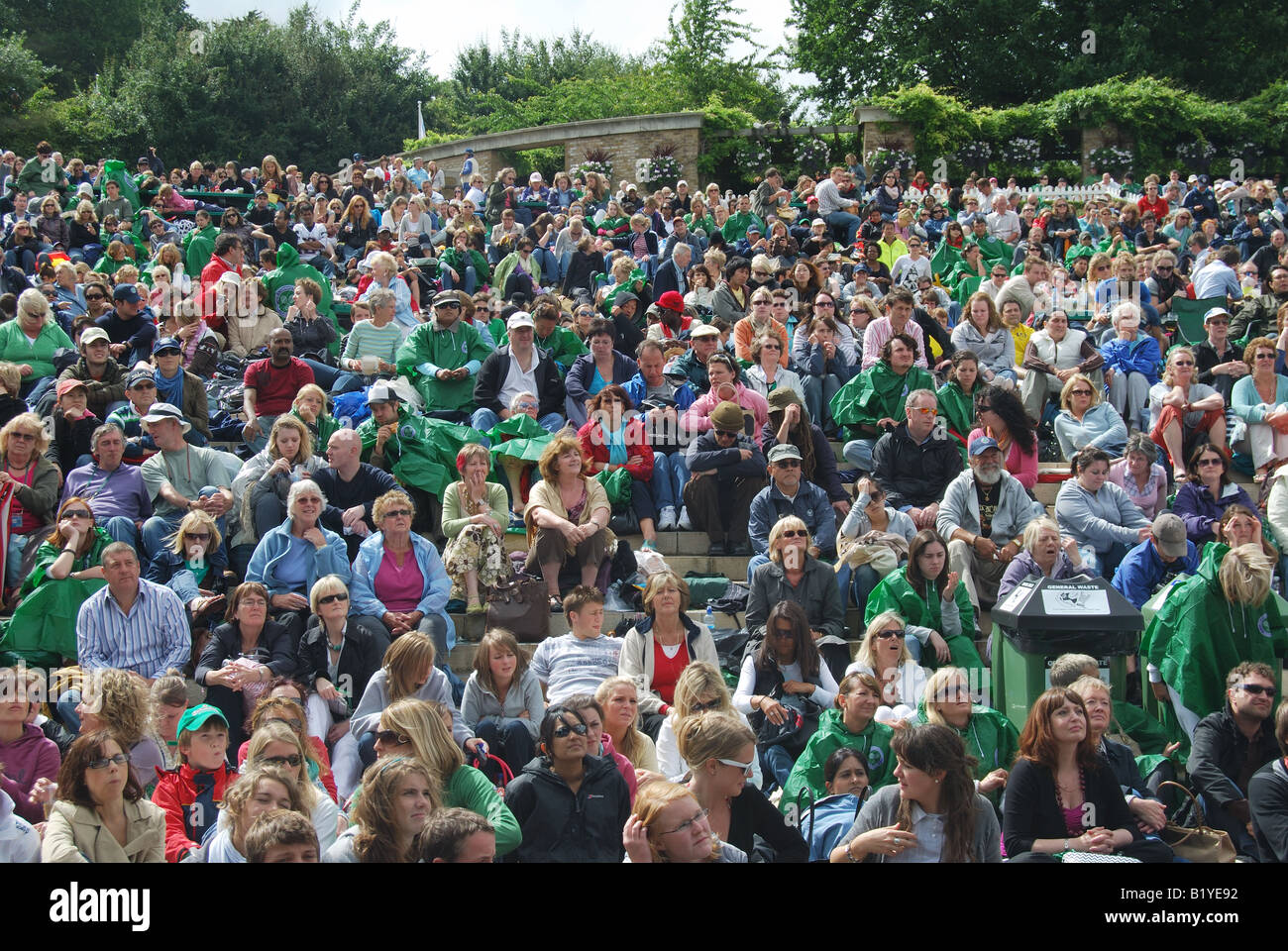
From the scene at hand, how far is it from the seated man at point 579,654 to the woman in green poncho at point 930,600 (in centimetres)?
142

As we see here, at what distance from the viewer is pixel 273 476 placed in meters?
8.06

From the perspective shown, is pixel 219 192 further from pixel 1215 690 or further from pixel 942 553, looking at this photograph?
pixel 1215 690

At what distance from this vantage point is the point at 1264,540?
7891 millimetres

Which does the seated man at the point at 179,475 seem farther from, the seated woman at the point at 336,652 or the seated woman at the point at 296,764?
the seated woman at the point at 296,764

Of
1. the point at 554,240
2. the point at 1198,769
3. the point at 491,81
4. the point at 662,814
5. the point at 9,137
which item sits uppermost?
the point at 491,81

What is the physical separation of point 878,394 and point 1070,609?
3631mm

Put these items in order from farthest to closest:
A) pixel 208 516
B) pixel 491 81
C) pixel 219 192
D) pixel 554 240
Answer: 1. pixel 491 81
2. pixel 219 192
3. pixel 554 240
4. pixel 208 516

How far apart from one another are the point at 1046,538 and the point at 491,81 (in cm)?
3873

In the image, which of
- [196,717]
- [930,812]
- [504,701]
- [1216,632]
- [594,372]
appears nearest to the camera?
[930,812]

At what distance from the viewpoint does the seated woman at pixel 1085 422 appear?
9.27 m

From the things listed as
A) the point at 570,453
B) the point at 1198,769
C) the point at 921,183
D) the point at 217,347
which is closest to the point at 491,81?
the point at 921,183

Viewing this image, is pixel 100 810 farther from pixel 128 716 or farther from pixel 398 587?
pixel 398 587

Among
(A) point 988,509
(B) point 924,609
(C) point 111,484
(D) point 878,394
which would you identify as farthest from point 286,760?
(D) point 878,394

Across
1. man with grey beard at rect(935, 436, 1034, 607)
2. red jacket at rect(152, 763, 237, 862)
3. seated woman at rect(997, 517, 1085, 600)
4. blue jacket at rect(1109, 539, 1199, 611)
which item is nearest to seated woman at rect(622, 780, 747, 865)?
red jacket at rect(152, 763, 237, 862)
